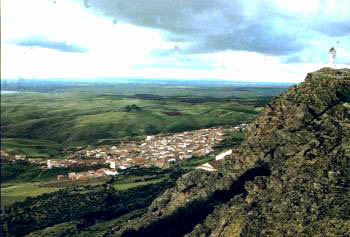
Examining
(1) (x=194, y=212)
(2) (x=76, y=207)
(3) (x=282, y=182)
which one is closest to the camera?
(3) (x=282, y=182)

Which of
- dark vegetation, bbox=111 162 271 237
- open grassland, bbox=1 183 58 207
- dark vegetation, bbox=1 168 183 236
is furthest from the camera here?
open grassland, bbox=1 183 58 207

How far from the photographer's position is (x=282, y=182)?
243ft

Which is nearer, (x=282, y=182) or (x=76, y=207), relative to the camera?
(x=282, y=182)

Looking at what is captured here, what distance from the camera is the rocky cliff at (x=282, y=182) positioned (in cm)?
6512

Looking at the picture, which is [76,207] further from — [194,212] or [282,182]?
[282,182]

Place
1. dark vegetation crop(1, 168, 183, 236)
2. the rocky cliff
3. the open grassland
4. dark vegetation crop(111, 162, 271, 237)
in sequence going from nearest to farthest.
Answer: the rocky cliff < dark vegetation crop(111, 162, 271, 237) < dark vegetation crop(1, 168, 183, 236) < the open grassland

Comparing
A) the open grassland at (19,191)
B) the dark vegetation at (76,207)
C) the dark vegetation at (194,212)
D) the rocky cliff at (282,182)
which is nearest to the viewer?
the rocky cliff at (282,182)

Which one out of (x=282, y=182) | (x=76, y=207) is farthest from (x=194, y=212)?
(x=76, y=207)

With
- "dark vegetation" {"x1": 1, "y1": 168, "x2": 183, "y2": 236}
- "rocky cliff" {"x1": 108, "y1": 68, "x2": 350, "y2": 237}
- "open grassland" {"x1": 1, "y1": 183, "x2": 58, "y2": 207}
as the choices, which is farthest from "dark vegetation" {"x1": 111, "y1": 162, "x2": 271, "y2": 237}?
"open grassland" {"x1": 1, "y1": 183, "x2": 58, "y2": 207}

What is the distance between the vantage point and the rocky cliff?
65125 mm

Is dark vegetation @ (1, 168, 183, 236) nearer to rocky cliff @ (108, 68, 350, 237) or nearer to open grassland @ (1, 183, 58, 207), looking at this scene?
open grassland @ (1, 183, 58, 207)

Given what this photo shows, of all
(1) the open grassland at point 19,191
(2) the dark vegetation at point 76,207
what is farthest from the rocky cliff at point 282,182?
(1) the open grassland at point 19,191

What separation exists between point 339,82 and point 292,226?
126 ft

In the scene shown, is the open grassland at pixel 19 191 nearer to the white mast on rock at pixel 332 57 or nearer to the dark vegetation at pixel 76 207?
the dark vegetation at pixel 76 207
